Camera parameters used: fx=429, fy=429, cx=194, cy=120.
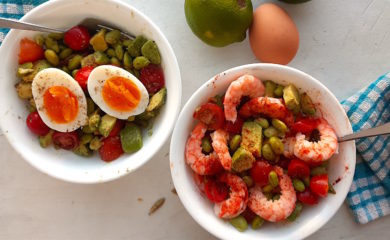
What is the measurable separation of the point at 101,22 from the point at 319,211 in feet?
2.74

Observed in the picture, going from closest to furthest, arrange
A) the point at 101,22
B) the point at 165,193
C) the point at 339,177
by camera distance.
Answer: the point at 339,177 < the point at 101,22 < the point at 165,193

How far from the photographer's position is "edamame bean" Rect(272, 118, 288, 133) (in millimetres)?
1148

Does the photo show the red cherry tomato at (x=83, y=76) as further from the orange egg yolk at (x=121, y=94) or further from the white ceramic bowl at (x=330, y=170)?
the white ceramic bowl at (x=330, y=170)

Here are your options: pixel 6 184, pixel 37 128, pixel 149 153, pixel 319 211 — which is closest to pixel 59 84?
pixel 37 128

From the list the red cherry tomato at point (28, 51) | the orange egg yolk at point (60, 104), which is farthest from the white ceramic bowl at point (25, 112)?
the orange egg yolk at point (60, 104)

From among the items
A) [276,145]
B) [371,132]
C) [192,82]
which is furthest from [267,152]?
[192,82]

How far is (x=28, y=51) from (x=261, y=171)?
0.75 metres

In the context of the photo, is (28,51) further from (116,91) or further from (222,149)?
(222,149)

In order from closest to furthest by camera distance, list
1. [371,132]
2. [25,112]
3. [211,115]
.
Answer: [371,132], [211,115], [25,112]

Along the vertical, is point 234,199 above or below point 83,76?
below

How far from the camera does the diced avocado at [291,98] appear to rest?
1147 mm

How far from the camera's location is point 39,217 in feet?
4.70

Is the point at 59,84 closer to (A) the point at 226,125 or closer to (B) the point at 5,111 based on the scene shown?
(B) the point at 5,111

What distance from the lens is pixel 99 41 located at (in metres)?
1.25
